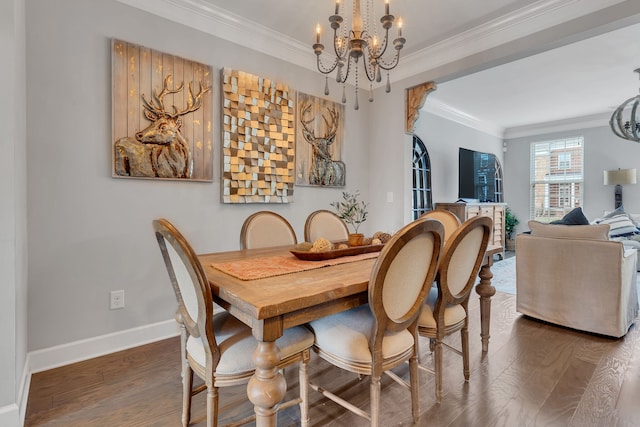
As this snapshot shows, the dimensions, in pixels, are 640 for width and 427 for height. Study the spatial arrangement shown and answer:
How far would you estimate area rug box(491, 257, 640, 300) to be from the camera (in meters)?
3.92

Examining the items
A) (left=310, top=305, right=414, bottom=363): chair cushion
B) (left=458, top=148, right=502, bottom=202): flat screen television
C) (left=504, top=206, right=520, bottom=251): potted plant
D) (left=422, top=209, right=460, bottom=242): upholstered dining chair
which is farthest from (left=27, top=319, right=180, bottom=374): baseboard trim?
(left=504, top=206, right=520, bottom=251): potted plant

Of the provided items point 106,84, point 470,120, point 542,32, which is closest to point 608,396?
point 542,32

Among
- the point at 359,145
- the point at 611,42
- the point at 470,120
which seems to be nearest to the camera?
the point at 611,42

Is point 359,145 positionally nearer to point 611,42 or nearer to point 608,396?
point 611,42

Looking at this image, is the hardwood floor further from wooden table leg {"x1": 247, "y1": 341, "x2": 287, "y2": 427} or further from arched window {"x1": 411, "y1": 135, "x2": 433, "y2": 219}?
arched window {"x1": 411, "y1": 135, "x2": 433, "y2": 219}

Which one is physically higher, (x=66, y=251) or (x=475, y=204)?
(x=475, y=204)

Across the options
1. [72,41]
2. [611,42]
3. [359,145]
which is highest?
[611,42]

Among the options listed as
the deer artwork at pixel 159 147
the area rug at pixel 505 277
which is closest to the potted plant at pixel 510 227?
the area rug at pixel 505 277

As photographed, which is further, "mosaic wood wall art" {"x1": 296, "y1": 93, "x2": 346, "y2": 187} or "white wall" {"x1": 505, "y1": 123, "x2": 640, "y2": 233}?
"white wall" {"x1": 505, "y1": 123, "x2": 640, "y2": 233}

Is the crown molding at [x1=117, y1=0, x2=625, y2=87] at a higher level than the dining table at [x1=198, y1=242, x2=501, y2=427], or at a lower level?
higher

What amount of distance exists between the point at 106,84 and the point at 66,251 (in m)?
1.16

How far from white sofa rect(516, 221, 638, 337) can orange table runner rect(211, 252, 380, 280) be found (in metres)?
1.93

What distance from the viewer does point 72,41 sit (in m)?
2.06

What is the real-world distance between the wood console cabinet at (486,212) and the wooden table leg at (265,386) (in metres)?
3.97
